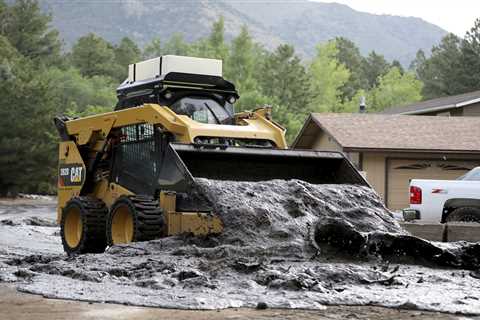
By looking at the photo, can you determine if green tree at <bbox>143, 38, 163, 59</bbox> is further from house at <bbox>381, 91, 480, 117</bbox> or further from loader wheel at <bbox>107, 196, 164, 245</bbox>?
loader wheel at <bbox>107, 196, 164, 245</bbox>

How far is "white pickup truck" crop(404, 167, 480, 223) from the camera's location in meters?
17.7

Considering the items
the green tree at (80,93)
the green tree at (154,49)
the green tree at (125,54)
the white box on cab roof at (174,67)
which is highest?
the green tree at (154,49)

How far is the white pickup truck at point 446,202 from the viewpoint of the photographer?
17.7 metres

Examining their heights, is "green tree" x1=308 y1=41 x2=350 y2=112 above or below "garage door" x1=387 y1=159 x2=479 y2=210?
above

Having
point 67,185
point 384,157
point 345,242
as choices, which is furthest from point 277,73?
point 345,242

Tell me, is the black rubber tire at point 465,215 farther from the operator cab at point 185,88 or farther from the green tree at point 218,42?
the green tree at point 218,42

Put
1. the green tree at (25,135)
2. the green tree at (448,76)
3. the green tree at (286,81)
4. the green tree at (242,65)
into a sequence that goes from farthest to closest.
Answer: the green tree at (448,76) → the green tree at (286,81) → the green tree at (242,65) → the green tree at (25,135)

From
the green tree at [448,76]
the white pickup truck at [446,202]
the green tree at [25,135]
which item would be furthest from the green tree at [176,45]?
the white pickup truck at [446,202]

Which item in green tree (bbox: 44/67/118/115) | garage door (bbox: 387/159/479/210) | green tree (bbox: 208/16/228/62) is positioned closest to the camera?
garage door (bbox: 387/159/479/210)

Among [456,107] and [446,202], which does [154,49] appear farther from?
[446,202]

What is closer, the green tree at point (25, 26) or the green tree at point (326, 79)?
the green tree at point (25, 26)

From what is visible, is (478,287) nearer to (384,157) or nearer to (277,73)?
(384,157)

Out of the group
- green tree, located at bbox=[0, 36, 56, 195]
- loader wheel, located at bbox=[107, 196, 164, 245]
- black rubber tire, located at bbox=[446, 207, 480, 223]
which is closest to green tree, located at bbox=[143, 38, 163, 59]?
green tree, located at bbox=[0, 36, 56, 195]

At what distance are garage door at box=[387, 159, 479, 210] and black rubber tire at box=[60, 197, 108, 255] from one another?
19.0m
